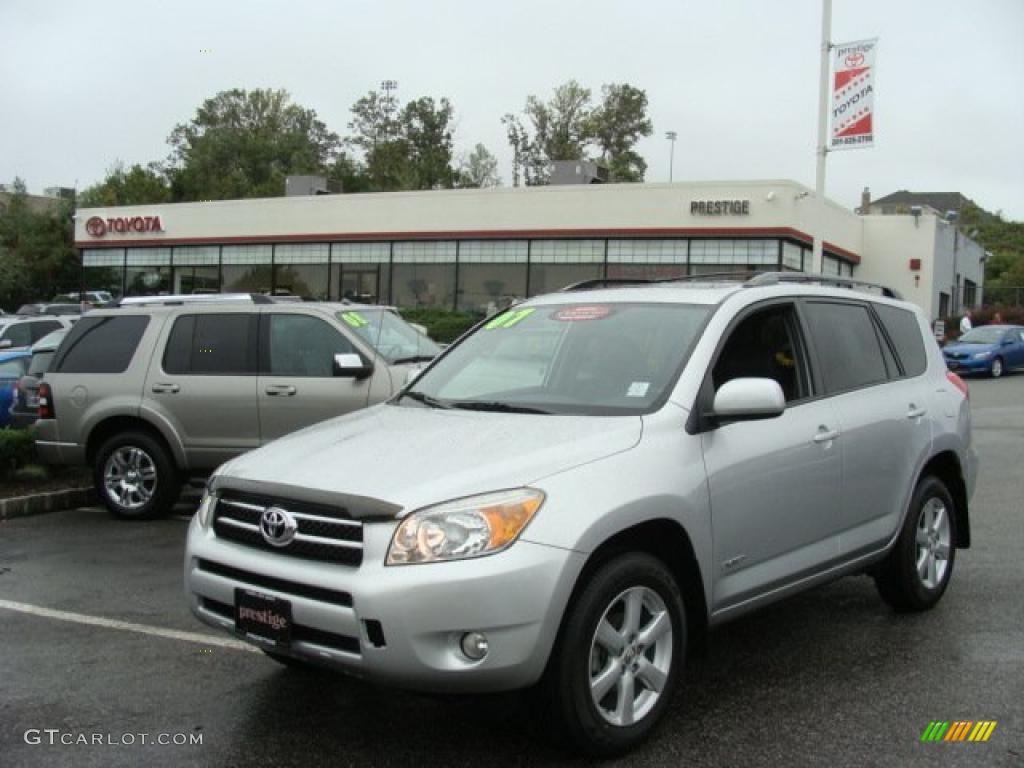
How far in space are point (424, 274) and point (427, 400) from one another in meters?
27.2

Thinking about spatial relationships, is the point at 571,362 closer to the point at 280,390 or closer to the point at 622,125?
the point at 280,390

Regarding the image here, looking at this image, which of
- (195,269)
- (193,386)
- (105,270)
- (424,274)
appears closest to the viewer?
(193,386)

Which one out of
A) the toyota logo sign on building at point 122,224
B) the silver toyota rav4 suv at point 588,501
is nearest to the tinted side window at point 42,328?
the silver toyota rav4 suv at point 588,501

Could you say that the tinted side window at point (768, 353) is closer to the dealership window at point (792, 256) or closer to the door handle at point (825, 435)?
the door handle at point (825, 435)

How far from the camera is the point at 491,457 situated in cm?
370

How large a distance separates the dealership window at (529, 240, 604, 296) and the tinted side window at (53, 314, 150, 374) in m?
→ 20.6

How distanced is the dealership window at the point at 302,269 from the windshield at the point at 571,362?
28.9 m

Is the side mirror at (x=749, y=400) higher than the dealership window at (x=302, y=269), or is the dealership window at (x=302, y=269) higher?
the dealership window at (x=302, y=269)

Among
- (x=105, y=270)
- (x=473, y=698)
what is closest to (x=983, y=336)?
(x=473, y=698)

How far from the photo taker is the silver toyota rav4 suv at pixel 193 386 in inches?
325

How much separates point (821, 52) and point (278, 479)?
19508 millimetres

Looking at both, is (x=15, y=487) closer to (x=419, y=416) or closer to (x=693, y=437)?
(x=419, y=416)

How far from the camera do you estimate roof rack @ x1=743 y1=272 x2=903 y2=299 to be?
197 inches

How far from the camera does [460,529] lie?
343 centimetres
